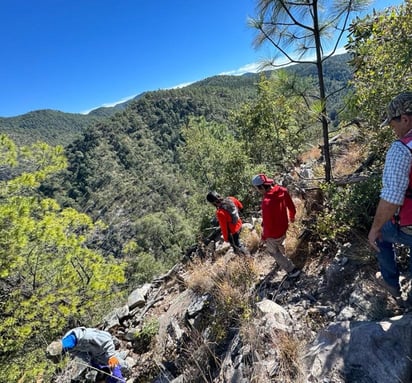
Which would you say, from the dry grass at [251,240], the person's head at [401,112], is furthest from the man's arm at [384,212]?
the dry grass at [251,240]

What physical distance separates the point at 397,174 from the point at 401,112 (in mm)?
425

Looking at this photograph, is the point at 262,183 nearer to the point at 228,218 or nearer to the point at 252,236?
the point at 228,218

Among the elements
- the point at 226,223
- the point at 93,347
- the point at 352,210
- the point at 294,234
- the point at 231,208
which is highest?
the point at 352,210

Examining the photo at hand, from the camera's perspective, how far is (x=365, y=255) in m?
3.01

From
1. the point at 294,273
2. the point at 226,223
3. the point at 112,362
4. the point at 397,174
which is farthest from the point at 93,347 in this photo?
the point at 397,174

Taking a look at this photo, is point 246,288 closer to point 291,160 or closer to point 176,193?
point 291,160

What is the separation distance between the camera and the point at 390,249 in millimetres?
2279

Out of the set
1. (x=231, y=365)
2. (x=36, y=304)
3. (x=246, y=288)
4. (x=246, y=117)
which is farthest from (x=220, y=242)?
(x=246, y=117)

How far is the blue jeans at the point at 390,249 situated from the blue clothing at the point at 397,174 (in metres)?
0.38

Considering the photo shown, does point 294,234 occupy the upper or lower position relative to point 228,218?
lower

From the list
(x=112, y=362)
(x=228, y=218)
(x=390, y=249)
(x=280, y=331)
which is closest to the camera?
(x=390, y=249)

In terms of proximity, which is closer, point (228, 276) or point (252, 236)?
point (228, 276)

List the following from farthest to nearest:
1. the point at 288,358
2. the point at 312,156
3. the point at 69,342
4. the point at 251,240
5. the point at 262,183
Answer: the point at 312,156 < the point at 251,240 < the point at 69,342 < the point at 262,183 < the point at 288,358

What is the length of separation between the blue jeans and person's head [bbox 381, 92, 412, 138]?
0.68m
